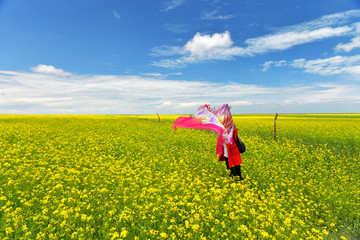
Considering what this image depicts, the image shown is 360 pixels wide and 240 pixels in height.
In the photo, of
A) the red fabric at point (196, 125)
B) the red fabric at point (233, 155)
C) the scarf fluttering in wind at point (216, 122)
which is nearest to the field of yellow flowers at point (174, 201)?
the red fabric at point (233, 155)

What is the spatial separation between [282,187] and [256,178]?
96 cm

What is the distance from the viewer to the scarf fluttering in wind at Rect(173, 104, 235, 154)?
21.1 feet

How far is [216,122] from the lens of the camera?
6496 mm

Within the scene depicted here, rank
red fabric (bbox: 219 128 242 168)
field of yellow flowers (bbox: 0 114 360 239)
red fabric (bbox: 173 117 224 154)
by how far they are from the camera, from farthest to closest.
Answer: red fabric (bbox: 219 128 242 168), red fabric (bbox: 173 117 224 154), field of yellow flowers (bbox: 0 114 360 239)

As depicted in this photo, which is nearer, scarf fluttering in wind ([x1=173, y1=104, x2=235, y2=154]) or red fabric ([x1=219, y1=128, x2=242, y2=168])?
scarf fluttering in wind ([x1=173, y1=104, x2=235, y2=154])

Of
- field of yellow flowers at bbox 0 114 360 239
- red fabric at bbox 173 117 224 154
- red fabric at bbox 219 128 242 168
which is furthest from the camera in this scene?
red fabric at bbox 219 128 242 168

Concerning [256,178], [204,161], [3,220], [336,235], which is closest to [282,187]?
[256,178]

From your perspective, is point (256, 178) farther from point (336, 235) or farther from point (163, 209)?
point (163, 209)

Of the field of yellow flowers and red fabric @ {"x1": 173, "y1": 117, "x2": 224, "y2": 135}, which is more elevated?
red fabric @ {"x1": 173, "y1": 117, "x2": 224, "y2": 135}

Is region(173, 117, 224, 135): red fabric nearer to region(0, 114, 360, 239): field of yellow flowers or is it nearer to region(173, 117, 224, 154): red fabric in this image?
region(173, 117, 224, 154): red fabric

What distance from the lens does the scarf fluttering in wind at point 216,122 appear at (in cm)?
645

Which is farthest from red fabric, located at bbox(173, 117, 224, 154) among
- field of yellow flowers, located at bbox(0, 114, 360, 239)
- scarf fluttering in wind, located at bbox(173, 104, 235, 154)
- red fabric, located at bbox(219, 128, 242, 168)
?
field of yellow flowers, located at bbox(0, 114, 360, 239)

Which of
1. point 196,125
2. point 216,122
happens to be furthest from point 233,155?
point 196,125

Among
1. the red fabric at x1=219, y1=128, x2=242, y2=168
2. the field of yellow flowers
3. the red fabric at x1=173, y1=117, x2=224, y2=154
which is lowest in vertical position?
the field of yellow flowers
